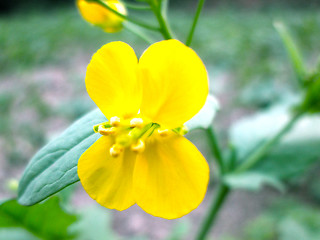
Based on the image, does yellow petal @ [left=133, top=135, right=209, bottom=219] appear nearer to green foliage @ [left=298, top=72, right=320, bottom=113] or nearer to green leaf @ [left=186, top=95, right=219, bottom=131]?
green leaf @ [left=186, top=95, right=219, bottom=131]

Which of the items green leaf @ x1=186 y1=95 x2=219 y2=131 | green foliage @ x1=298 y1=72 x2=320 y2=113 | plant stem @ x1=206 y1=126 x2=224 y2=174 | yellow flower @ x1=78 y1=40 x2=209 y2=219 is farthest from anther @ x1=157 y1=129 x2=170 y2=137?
green foliage @ x1=298 y1=72 x2=320 y2=113

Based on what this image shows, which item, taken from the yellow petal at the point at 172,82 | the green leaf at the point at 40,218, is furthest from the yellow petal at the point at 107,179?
the green leaf at the point at 40,218

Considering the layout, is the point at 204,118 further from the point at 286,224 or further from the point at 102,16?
the point at 286,224

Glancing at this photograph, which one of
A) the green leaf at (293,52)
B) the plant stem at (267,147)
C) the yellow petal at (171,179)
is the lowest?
the plant stem at (267,147)

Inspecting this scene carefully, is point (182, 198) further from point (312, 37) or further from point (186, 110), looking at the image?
point (312, 37)

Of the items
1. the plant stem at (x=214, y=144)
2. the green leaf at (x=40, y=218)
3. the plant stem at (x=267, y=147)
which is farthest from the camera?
the plant stem at (x=267, y=147)

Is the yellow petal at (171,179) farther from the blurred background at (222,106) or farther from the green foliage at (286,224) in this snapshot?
the green foliage at (286,224)

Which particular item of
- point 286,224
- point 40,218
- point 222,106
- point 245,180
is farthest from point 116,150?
point 222,106
